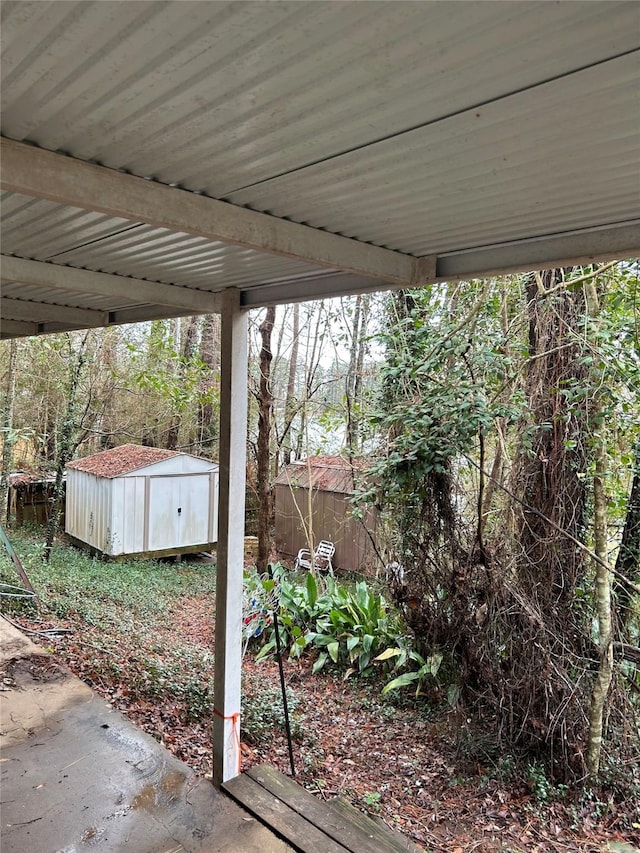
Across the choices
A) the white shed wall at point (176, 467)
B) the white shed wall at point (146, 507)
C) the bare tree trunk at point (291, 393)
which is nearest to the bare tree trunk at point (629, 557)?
the bare tree trunk at point (291, 393)

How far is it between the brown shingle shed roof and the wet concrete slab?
221 inches

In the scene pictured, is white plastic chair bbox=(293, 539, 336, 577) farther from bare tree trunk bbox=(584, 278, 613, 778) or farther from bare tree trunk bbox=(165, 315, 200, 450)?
bare tree trunk bbox=(584, 278, 613, 778)

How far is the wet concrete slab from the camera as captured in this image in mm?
2924

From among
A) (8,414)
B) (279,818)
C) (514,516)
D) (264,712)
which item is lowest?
(264,712)

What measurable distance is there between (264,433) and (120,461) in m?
4.12

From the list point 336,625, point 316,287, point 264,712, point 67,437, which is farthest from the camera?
point 67,437

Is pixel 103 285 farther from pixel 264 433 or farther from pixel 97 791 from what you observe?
pixel 264 433

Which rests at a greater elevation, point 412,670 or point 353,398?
point 353,398

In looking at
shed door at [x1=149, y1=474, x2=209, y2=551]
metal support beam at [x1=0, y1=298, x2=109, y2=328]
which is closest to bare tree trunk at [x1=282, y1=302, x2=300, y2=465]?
shed door at [x1=149, y1=474, x2=209, y2=551]

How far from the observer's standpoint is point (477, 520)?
16.1 ft

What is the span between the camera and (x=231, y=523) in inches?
140

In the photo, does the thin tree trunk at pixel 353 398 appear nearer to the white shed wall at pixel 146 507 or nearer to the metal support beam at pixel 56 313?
the metal support beam at pixel 56 313

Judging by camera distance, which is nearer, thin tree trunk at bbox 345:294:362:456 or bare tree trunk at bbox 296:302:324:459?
thin tree trunk at bbox 345:294:362:456

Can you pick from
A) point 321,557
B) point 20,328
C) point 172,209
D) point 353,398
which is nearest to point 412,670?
point 353,398
